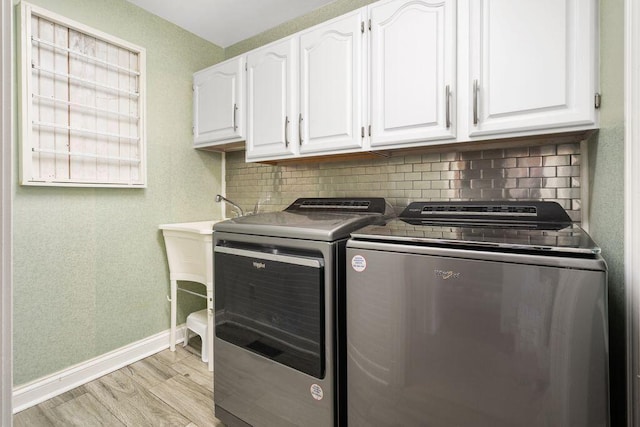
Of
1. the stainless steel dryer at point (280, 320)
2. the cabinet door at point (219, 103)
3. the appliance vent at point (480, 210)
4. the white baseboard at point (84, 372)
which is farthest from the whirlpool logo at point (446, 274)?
the white baseboard at point (84, 372)

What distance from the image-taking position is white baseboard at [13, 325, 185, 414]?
1.78 meters

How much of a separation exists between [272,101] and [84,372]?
2157 millimetres

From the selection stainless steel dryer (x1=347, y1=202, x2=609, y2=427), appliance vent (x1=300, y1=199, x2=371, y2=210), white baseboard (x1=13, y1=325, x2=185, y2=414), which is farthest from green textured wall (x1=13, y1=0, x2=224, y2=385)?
stainless steel dryer (x1=347, y1=202, x2=609, y2=427)

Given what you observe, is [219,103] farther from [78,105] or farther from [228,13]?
[78,105]

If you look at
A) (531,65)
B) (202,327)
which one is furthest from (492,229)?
(202,327)

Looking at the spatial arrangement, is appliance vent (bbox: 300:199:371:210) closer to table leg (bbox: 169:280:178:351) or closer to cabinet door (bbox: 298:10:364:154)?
cabinet door (bbox: 298:10:364:154)

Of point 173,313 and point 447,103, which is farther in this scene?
point 173,313

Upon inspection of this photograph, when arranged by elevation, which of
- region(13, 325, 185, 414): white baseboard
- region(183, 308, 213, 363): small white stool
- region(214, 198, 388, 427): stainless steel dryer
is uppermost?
region(214, 198, 388, 427): stainless steel dryer

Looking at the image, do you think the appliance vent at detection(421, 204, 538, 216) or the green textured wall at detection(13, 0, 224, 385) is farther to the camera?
the green textured wall at detection(13, 0, 224, 385)

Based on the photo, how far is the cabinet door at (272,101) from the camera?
199cm

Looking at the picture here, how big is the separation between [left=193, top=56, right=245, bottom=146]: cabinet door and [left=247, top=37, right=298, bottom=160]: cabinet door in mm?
109

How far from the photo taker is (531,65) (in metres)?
1.31

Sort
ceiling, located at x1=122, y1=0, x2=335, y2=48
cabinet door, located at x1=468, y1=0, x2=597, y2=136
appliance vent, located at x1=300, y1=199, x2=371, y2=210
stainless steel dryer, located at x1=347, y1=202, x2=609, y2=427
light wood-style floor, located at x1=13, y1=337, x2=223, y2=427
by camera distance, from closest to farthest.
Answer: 1. stainless steel dryer, located at x1=347, y1=202, x2=609, y2=427
2. cabinet door, located at x1=468, y1=0, x2=597, y2=136
3. light wood-style floor, located at x1=13, y1=337, x2=223, y2=427
4. appliance vent, located at x1=300, y1=199, x2=371, y2=210
5. ceiling, located at x1=122, y1=0, x2=335, y2=48

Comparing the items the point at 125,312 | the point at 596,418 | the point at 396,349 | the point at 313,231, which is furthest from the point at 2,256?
the point at 125,312
